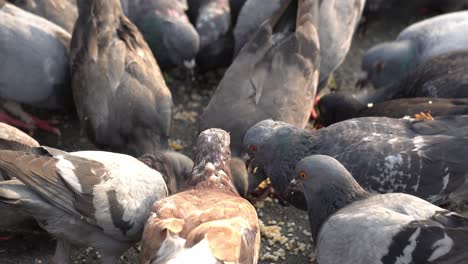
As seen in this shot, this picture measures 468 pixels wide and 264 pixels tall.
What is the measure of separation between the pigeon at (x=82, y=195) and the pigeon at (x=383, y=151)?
1064mm

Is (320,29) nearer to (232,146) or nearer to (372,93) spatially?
(372,93)

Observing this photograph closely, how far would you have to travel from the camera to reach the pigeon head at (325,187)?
489 cm

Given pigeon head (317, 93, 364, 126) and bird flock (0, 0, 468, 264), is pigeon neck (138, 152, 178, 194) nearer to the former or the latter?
bird flock (0, 0, 468, 264)

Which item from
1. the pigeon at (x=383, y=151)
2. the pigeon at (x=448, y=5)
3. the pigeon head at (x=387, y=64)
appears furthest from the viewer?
the pigeon at (x=448, y=5)

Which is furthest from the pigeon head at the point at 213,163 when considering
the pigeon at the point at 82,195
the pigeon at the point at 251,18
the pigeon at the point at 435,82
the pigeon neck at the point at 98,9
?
the pigeon at the point at 251,18

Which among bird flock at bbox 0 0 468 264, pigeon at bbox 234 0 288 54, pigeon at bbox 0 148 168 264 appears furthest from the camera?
pigeon at bbox 234 0 288 54

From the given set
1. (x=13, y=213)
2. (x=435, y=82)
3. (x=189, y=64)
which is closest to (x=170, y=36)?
(x=189, y=64)

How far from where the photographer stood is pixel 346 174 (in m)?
4.91

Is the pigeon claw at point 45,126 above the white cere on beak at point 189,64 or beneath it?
beneath

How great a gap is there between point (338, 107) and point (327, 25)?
0.88m

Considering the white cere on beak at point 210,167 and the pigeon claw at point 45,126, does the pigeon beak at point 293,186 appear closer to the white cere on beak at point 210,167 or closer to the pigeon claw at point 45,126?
the white cere on beak at point 210,167

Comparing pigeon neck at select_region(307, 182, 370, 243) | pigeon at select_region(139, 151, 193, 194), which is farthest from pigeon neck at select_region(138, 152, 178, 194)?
pigeon neck at select_region(307, 182, 370, 243)

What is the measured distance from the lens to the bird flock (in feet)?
14.9

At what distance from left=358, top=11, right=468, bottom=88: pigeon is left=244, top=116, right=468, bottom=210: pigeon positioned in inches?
78.1
